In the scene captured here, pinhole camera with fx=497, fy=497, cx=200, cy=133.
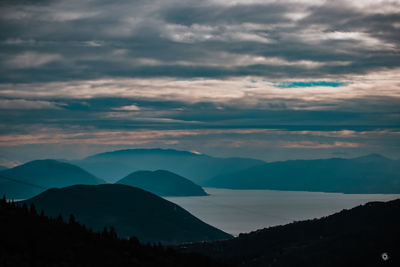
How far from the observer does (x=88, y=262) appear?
7519 cm

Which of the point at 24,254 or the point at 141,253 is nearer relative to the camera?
the point at 24,254

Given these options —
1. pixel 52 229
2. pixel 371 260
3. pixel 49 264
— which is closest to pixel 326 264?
pixel 371 260

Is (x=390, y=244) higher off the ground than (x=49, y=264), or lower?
lower

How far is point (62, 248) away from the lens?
77938 mm

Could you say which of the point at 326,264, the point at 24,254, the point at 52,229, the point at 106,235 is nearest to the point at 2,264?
the point at 24,254

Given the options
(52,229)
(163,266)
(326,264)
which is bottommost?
(326,264)

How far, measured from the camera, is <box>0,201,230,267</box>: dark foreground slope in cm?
7178

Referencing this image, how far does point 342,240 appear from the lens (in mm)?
192000

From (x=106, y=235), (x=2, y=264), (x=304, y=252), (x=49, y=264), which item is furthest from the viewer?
(x=304, y=252)

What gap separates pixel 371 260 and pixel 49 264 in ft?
404

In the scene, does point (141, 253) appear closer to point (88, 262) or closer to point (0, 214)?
point (88, 262)

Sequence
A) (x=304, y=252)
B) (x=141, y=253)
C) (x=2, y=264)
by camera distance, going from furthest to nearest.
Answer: (x=304, y=252) < (x=141, y=253) < (x=2, y=264)

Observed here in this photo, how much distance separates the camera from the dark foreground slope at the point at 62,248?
71.8 meters

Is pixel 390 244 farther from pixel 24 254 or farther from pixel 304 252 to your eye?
pixel 24 254
